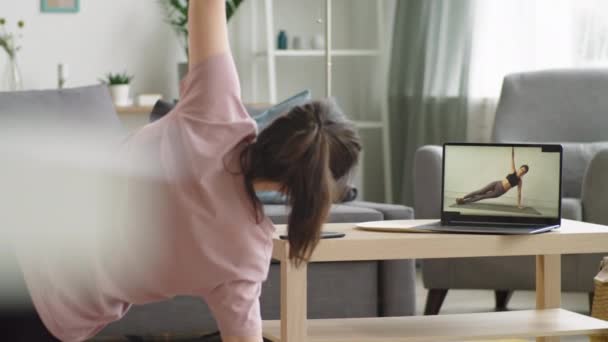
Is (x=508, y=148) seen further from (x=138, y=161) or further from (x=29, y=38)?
(x=29, y=38)

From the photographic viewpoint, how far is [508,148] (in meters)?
2.46

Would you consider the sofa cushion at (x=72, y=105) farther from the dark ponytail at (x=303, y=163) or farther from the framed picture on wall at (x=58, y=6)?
the framed picture on wall at (x=58, y=6)

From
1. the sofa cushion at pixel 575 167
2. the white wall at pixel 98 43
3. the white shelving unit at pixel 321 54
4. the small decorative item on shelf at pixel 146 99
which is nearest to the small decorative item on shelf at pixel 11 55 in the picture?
the white wall at pixel 98 43

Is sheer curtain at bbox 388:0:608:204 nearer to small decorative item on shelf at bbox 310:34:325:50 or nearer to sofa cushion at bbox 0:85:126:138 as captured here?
small decorative item on shelf at bbox 310:34:325:50

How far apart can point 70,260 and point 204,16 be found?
356mm

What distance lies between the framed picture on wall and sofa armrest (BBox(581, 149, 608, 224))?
286 cm

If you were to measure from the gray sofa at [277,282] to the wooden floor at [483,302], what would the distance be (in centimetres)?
62

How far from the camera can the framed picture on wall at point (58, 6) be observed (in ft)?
16.8

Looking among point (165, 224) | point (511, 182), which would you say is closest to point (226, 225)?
point (165, 224)

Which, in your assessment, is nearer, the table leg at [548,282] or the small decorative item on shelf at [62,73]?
the table leg at [548,282]

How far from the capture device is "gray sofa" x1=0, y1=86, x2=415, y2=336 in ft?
9.92

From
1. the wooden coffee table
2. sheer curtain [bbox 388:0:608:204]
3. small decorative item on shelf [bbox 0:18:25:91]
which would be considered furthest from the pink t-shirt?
small decorative item on shelf [bbox 0:18:25:91]

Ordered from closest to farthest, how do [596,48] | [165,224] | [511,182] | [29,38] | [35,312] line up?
[165,224]
[35,312]
[511,182]
[596,48]
[29,38]

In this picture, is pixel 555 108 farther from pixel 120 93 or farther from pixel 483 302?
pixel 120 93
